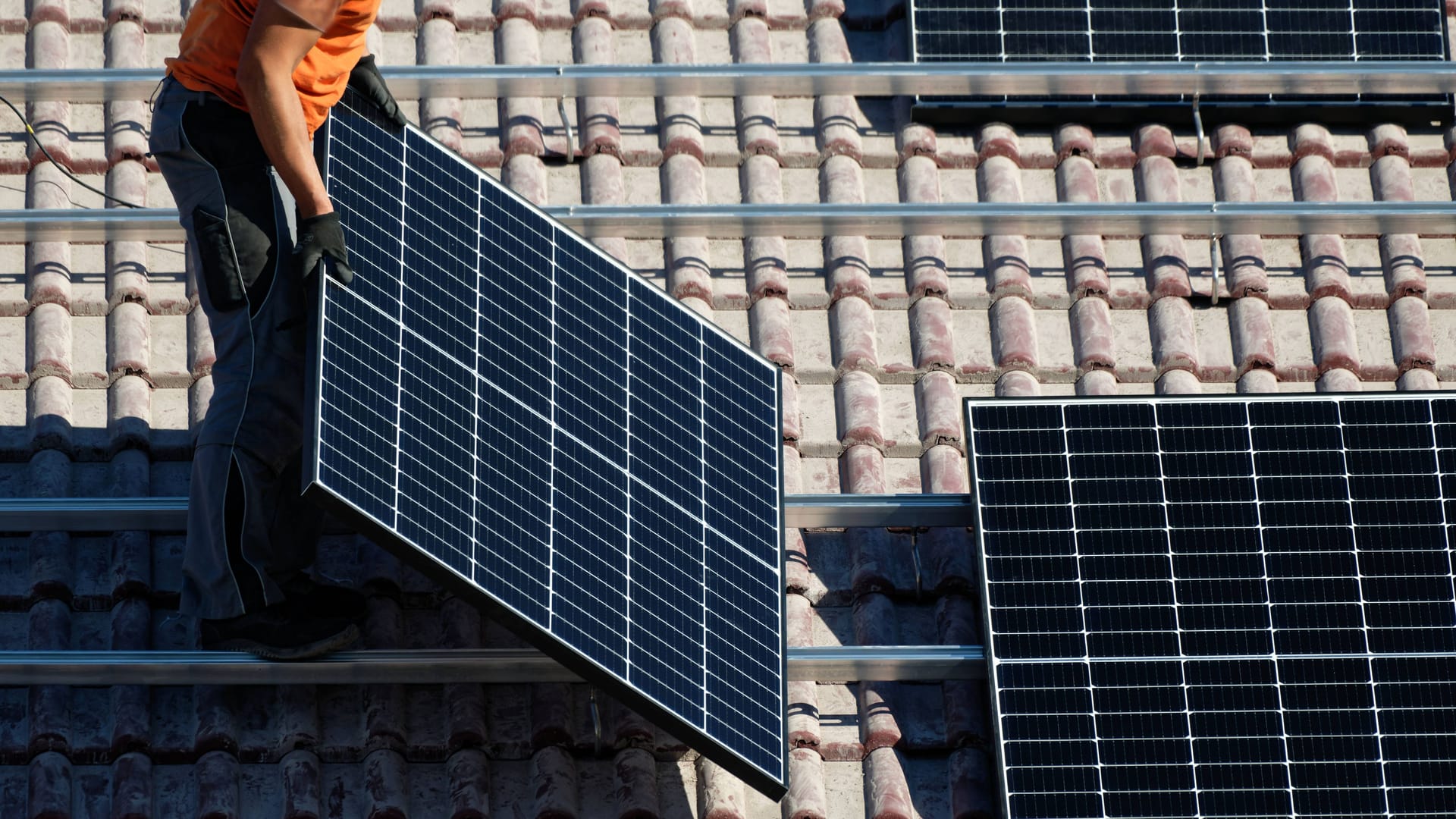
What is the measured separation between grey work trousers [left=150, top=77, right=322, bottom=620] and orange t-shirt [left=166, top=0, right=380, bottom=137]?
0.29 feet

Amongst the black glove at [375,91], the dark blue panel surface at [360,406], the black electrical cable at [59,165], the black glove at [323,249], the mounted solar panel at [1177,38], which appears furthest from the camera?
the mounted solar panel at [1177,38]

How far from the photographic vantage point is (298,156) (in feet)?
26.3

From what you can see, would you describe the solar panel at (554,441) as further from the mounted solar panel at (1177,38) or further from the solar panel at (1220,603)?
the mounted solar panel at (1177,38)

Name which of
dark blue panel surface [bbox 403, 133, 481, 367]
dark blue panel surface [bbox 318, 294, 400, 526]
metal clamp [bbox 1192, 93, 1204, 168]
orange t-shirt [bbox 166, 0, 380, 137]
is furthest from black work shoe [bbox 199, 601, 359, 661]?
metal clamp [bbox 1192, 93, 1204, 168]

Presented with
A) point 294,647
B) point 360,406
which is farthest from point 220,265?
point 294,647

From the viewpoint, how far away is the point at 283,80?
7.88 metres

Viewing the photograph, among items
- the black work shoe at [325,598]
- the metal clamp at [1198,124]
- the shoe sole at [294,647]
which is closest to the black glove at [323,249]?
the black work shoe at [325,598]

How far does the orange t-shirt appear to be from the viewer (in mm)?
8289

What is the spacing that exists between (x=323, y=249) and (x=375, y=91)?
1076 millimetres

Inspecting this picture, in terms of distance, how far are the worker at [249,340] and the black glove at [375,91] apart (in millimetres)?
324

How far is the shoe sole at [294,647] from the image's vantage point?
8234 millimetres

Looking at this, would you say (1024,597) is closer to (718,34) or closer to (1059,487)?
(1059,487)

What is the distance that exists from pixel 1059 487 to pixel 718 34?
134 inches

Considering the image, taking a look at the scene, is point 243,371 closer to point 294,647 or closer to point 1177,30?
point 294,647
